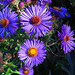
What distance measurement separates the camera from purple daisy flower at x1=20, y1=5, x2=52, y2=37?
0.83 meters


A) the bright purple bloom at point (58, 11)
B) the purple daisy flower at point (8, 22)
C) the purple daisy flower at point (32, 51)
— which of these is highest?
the bright purple bloom at point (58, 11)

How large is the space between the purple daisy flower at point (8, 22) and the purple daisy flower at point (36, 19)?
0.05 meters

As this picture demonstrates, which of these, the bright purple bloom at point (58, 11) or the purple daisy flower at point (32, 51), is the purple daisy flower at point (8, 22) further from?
the bright purple bloom at point (58, 11)

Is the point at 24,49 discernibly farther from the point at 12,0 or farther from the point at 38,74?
the point at 38,74

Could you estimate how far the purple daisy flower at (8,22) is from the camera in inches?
32.0

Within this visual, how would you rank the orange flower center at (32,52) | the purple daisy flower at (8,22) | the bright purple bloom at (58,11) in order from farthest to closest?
the bright purple bloom at (58,11)
the orange flower center at (32,52)
the purple daisy flower at (8,22)

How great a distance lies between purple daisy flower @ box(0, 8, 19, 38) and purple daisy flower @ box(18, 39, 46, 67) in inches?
5.8

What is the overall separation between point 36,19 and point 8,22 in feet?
0.65

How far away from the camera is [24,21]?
0.86 meters

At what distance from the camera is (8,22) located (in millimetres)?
866

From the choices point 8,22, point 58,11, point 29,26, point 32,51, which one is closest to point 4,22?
point 8,22

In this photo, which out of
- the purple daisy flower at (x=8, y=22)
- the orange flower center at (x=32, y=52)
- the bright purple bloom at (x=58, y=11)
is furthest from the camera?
the bright purple bloom at (x=58, y=11)

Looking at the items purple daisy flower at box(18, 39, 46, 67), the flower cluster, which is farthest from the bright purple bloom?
purple daisy flower at box(18, 39, 46, 67)

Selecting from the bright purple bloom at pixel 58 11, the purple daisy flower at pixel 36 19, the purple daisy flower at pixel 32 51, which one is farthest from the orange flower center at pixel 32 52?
the bright purple bloom at pixel 58 11
